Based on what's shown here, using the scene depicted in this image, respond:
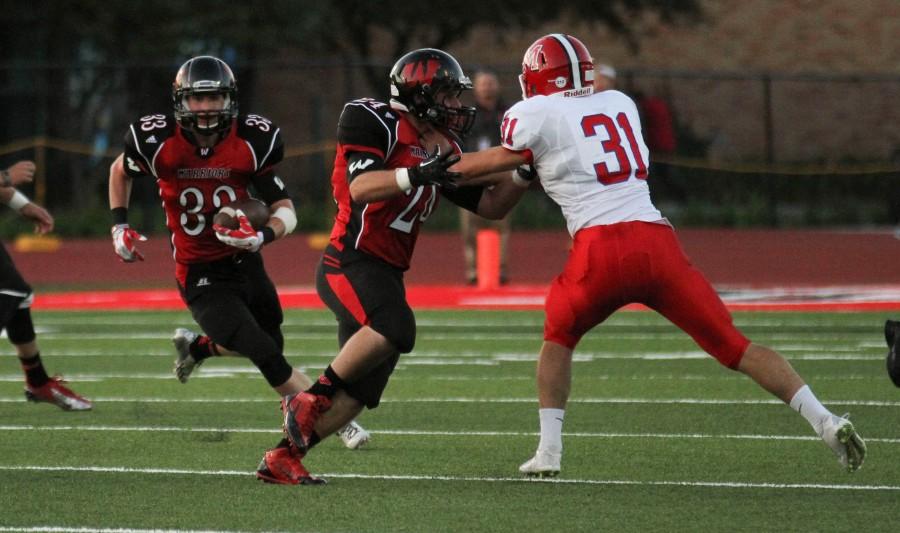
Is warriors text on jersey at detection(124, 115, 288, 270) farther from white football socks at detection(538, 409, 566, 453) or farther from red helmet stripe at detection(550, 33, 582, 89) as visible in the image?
white football socks at detection(538, 409, 566, 453)

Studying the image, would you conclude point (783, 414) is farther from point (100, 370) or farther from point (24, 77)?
point (24, 77)

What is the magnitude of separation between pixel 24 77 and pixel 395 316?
1724cm

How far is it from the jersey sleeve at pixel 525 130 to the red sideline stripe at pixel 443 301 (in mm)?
7620

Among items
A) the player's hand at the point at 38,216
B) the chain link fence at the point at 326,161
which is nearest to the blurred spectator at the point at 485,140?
the chain link fence at the point at 326,161

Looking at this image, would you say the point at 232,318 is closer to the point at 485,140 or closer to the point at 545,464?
the point at 545,464

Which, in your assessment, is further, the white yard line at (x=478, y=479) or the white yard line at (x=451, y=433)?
the white yard line at (x=451, y=433)

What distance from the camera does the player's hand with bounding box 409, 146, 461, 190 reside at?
18.7 ft

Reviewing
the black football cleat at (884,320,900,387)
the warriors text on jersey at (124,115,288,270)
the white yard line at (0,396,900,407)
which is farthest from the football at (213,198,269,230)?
the black football cleat at (884,320,900,387)

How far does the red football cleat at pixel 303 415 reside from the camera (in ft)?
19.6

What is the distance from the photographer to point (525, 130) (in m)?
5.98

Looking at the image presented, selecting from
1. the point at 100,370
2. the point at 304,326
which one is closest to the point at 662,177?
the point at 304,326

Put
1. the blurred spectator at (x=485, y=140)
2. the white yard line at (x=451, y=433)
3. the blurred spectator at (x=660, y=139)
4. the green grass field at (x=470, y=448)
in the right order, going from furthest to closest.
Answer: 1. the blurred spectator at (x=660, y=139)
2. the blurred spectator at (x=485, y=140)
3. the white yard line at (x=451, y=433)
4. the green grass field at (x=470, y=448)

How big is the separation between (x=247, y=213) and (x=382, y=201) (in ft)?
2.77

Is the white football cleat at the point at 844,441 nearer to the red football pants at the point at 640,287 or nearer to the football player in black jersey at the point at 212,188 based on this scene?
the red football pants at the point at 640,287
